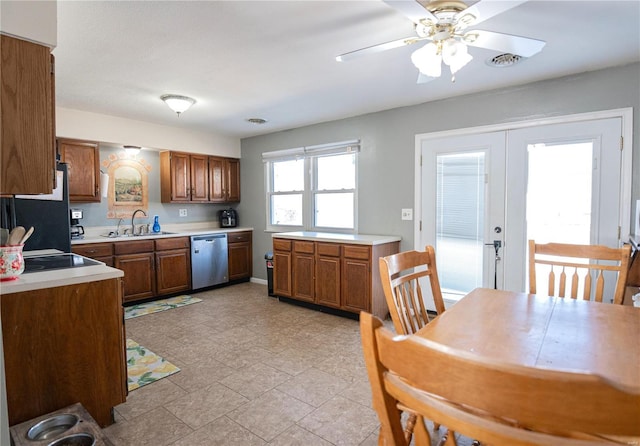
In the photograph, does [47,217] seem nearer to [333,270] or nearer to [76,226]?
[76,226]

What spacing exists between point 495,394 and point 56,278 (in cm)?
212

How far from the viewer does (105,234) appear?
4.67m

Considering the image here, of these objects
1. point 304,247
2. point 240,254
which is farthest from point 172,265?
point 304,247

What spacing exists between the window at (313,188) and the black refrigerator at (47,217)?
282 centimetres

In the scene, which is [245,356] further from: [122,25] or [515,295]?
[122,25]

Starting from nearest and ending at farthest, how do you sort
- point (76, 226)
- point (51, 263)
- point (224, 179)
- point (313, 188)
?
point (51, 263) → point (76, 226) → point (313, 188) → point (224, 179)

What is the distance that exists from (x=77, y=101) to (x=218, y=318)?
9.21 feet

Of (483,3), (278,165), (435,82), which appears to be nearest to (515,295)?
(483,3)

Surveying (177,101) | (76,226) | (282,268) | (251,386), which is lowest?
(251,386)

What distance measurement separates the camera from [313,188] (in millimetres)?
4957

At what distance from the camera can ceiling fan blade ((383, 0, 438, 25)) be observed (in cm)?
149

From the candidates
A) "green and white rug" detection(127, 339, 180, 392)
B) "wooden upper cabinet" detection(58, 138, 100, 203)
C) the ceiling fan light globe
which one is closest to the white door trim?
the ceiling fan light globe

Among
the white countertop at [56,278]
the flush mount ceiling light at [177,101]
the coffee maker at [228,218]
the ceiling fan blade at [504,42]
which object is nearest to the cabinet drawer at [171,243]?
the coffee maker at [228,218]

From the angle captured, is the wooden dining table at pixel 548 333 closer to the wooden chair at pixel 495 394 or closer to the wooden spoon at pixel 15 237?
the wooden chair at pixel 495 394
